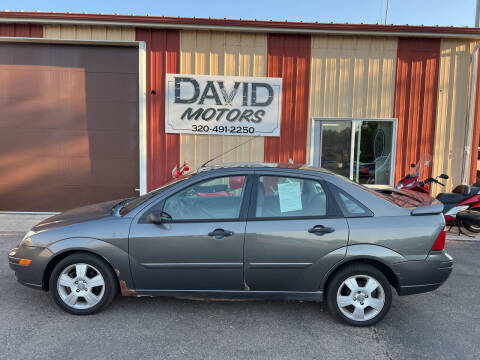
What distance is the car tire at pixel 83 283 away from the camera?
3279mm

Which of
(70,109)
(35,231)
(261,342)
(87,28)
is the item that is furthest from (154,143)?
(261,342)

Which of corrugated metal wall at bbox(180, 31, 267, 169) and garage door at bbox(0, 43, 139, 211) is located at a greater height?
corrugated metal wall at bbox(180, 31, 267, 169)

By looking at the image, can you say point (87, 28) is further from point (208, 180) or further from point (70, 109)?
point (208, 180)

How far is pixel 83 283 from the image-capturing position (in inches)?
130

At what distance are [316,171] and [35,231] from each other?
9.33ft

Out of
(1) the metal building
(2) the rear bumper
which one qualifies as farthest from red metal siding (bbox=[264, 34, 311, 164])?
(2) the rear bumper

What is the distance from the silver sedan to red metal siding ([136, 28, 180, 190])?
4.58m

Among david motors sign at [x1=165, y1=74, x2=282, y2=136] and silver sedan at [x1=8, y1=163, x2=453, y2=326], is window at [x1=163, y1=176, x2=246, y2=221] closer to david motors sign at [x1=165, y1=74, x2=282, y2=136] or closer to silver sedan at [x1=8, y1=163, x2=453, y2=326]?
silver sedan at [x1=8, y1=163, x2=453, y2=326]

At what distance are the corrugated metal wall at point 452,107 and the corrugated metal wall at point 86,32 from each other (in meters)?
7.07

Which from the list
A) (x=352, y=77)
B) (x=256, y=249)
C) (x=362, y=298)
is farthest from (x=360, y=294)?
(x=352, y=77)

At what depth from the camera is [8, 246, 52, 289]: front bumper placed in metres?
3.26

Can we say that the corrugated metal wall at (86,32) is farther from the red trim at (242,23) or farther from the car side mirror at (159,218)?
the car side mirror at (159,218)

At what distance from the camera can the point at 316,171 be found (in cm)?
347

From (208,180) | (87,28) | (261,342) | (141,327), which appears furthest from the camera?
(87,28)
